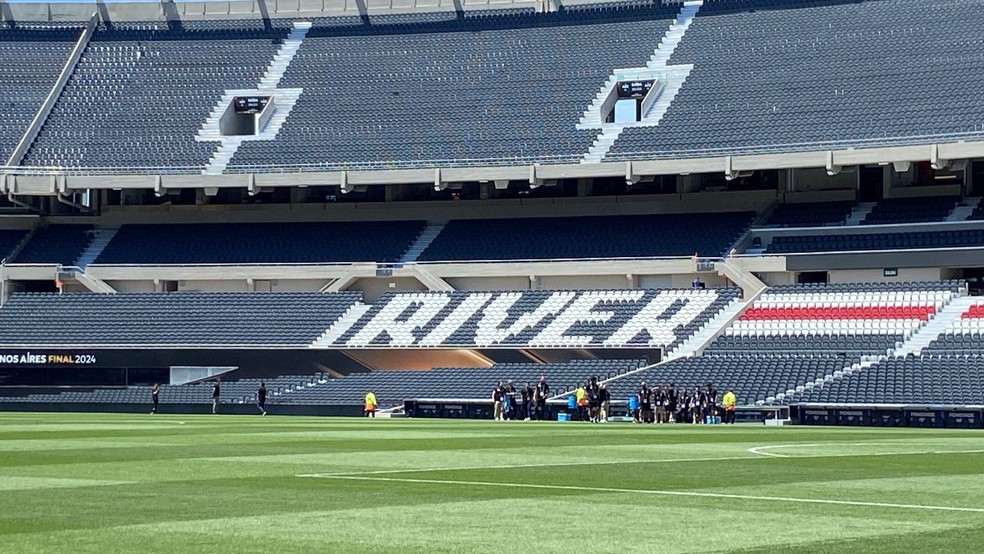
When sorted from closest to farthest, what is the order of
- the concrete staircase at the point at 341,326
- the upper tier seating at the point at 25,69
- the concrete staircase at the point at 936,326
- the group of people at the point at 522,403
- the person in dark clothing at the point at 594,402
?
the person in dark clothing at the point at 594,402, the group of people at the point at 522,403, the concrete staircase at the point at 936,326, the concrete staircase at the point at 341,326, the upper tier seating at the point at 25,69

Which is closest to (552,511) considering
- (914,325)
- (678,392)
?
(678,392)

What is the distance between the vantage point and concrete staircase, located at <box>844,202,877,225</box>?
5403 centimetres

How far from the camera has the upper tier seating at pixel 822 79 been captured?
5366 cm

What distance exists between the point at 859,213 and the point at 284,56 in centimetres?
2712

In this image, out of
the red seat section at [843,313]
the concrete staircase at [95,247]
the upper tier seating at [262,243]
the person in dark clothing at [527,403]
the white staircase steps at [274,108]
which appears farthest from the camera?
the white staircase steps at [274,108]

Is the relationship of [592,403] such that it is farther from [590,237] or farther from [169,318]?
[169,318]

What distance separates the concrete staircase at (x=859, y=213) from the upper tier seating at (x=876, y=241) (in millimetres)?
811

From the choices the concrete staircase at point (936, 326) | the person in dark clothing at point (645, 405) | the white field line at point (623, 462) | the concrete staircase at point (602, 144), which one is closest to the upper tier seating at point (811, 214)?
the concrete staircase at point (602, 144)

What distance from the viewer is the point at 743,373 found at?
44.7 m

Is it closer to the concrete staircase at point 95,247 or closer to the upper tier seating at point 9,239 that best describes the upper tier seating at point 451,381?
the concrete staircase at point 95,247

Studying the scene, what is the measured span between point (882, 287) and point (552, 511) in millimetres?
39869

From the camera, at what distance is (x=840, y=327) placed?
48.3 metres

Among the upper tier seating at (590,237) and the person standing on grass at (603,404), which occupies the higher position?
the upper tier seating at (590,237)

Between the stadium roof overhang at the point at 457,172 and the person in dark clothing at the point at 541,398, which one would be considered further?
the stadium roof overhang at the point at 457,172
